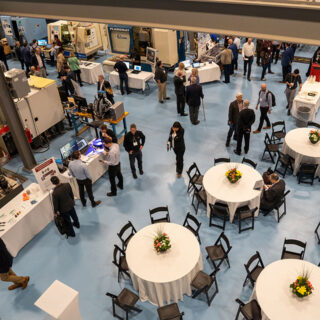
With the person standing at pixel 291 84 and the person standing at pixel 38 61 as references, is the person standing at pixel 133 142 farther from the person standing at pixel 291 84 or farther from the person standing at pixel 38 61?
the person standing at pixel 38 61

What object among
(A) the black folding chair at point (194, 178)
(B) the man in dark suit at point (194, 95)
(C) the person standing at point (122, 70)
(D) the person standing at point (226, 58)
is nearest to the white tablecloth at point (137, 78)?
(C) the person standing at point (122, 70)

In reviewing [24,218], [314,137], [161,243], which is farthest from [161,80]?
[161,243]

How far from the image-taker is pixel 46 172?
281 inches

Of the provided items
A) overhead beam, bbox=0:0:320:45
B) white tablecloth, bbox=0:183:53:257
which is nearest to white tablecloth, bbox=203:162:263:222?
white tablecloth, bbox=0:183:53:257

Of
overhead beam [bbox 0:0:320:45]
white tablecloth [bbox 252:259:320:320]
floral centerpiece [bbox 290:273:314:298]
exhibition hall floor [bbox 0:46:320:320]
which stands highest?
overhead beam [bbox 0:0:320:45]

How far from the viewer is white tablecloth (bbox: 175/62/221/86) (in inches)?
475

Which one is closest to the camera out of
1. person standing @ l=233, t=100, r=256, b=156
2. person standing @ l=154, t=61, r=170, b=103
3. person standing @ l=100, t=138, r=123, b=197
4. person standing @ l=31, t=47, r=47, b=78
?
person standing @ l=100, t=138, r=123, b=197

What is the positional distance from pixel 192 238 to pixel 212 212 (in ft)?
3.99

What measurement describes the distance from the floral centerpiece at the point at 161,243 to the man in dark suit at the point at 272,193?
7.77 feet

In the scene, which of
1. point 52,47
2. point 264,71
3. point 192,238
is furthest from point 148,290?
point 52,47

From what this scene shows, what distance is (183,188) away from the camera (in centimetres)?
809

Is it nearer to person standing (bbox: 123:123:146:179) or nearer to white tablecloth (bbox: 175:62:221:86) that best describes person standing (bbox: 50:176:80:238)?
person standing (bbox: 123:123:146:179)

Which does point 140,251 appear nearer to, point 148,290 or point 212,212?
point 148,290

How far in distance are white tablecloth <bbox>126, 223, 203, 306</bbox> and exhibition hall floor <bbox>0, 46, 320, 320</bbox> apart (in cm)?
33
